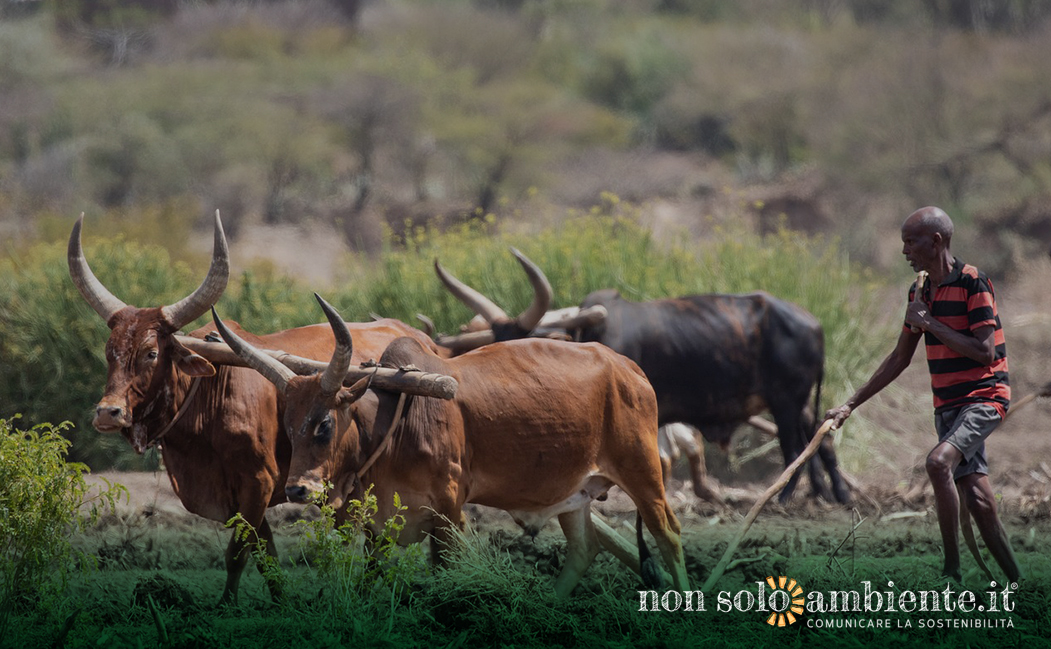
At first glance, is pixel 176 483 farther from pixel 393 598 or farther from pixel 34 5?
pixel 34 5

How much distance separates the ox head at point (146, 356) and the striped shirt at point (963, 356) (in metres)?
3.29

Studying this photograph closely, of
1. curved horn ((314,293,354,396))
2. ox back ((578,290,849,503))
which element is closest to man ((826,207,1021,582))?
Answer: curved horn ((314,293,354,396))

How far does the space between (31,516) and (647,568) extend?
2.76 meters

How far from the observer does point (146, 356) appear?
248 inches

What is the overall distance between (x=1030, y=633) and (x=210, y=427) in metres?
3.83

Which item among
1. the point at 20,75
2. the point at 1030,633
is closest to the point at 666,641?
the point at 1030,633

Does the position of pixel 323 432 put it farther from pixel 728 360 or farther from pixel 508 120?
pixel 508 120

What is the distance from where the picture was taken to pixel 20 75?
1452 inches

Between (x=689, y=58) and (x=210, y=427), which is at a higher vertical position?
(x=210, y=427)

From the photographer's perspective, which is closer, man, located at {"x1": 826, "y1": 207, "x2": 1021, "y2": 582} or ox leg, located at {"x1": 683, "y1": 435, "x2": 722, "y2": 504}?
man, located at {"x1": 826, "y1": 207, "x2": 1021, "y2": 582}

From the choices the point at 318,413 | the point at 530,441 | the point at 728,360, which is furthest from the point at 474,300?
the point at 318,413

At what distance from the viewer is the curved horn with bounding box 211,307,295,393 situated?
5.61 meters

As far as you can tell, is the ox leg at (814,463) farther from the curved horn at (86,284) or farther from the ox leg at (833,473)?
the curved horn at (86,284)

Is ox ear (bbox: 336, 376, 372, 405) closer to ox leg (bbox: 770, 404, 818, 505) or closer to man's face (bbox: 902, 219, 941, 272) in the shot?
man's face (bbox: 902, 219, 941, 272)
